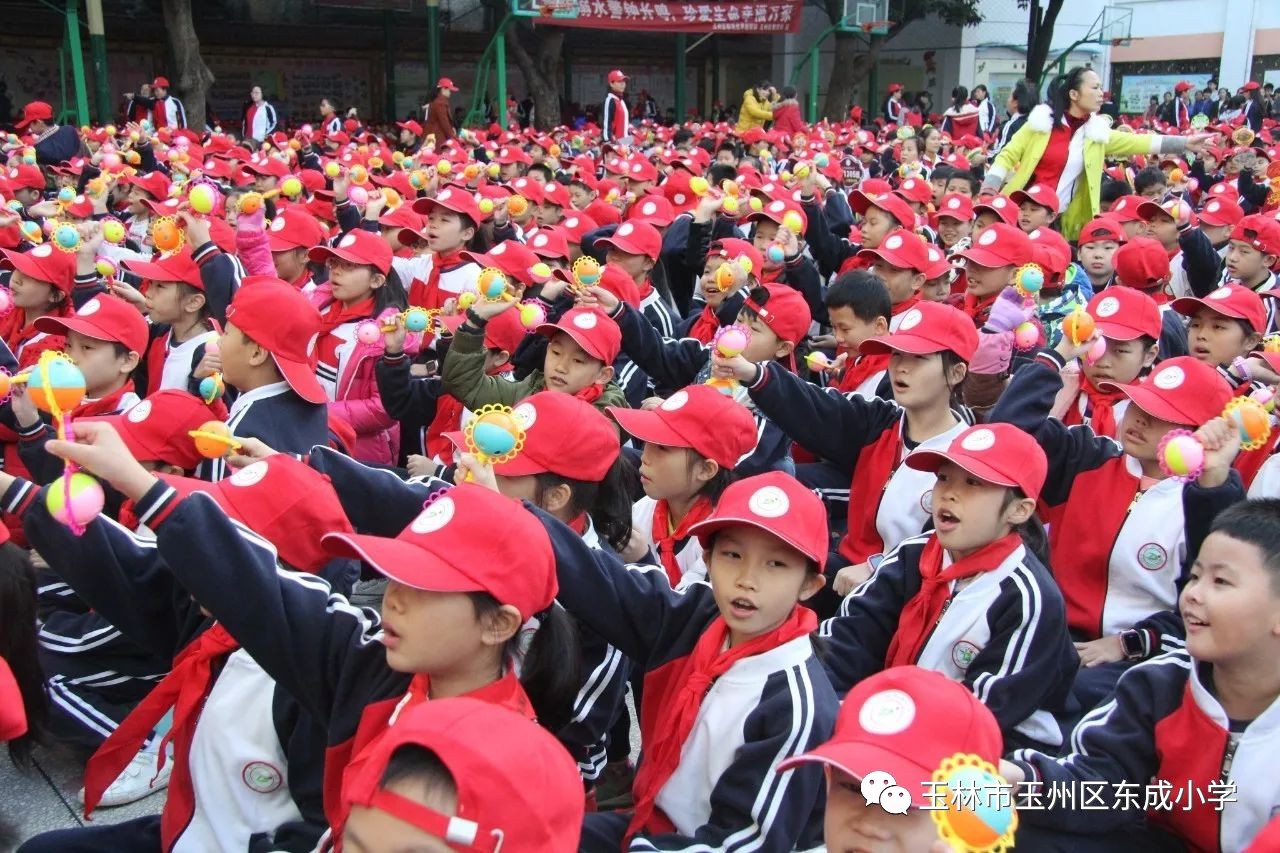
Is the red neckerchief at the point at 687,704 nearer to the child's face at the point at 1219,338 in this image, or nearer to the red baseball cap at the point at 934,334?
the red baseball cap at the point at 934,334

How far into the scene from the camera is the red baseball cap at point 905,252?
17.6 ft

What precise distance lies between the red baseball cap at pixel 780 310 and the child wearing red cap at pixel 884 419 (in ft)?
1.87

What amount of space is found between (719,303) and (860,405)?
1677mm

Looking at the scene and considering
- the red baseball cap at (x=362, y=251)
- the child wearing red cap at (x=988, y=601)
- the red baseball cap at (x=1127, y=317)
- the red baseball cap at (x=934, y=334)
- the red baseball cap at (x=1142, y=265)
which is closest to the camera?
the child wearing red cap at (x=988, y=601)

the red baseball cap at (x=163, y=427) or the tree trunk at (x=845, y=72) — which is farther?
the tree trunk at (x=845, y=72)

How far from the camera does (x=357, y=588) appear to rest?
13.7 ft

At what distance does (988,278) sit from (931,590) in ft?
9.27

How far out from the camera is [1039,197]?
7074 mm

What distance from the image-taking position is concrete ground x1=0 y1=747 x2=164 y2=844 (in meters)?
2.96

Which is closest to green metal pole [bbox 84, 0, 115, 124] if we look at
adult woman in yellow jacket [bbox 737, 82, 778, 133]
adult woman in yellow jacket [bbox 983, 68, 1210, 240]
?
adult woman in yellow jacket [bbox 737, 82, 778, 133]

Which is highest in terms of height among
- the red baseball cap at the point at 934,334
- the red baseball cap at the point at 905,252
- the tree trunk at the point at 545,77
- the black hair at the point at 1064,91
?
the tree trunk at the point at 545,77

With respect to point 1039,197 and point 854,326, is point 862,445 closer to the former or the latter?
point 854,326

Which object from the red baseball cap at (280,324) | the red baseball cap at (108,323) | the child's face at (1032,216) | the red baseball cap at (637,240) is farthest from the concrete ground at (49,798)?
the child's face at (1032,216)

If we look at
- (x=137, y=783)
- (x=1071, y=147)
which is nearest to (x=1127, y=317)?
(x=137, y=783)
